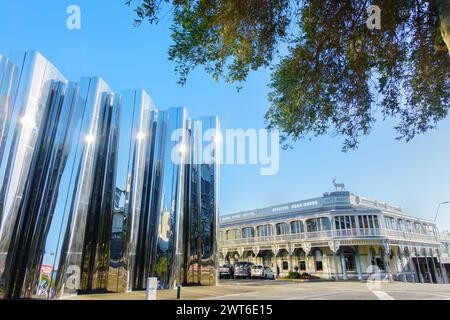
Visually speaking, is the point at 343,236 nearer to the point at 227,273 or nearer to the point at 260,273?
the point at 260,273

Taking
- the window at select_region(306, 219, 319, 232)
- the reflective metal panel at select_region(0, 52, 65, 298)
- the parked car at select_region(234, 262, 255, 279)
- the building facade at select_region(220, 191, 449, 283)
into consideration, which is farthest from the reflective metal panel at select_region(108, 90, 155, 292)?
the window at select_region(306, 219, 319, 232)

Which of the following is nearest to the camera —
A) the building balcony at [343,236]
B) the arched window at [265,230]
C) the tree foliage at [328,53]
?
the tree foliage at [328,53]

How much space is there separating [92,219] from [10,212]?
163 cm

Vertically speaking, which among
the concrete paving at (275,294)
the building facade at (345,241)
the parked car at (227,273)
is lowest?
the parked car at (227,273)

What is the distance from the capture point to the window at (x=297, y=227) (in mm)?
26867

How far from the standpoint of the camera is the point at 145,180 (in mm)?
7578

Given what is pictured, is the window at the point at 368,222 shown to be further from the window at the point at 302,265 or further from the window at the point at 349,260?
the window at the point at 302,265

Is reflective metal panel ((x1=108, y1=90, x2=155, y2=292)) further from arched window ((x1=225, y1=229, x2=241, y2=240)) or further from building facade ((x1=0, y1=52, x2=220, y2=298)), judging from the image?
arched window ((x1=225, y1=229, x2=241, y2=240))

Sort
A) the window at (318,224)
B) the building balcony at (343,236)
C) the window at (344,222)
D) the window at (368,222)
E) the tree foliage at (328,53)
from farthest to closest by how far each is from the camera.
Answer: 1. the window at (318,224)
2. the window at (344,222)
3. the window at (368,222)
4. the building balcony at (343,236)
5. the tree foliage at (328,53)

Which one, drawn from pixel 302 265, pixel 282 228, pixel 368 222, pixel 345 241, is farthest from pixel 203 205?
pixel 302 265

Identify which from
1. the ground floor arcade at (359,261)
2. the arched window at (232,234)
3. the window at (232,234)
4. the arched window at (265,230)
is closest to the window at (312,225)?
the ground floor arcade at (359,261)

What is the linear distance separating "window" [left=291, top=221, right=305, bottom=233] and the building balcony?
769 mm
